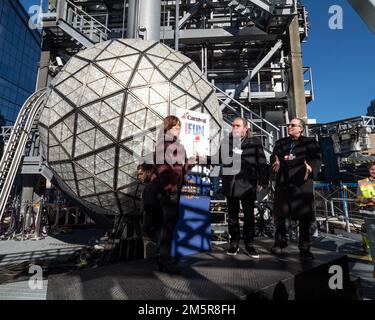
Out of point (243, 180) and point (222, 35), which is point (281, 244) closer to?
point (243, 180)

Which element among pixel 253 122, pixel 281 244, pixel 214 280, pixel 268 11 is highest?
pixel 268 11

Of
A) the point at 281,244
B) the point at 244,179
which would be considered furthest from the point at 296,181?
the point at 281,244

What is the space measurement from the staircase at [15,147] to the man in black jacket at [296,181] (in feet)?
19.0

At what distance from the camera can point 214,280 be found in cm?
219

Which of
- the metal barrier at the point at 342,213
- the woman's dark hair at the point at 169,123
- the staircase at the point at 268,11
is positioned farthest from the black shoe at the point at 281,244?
the staircase at the point at 268,11

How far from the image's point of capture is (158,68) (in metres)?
3.22

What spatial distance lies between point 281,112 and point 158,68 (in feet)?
41.1

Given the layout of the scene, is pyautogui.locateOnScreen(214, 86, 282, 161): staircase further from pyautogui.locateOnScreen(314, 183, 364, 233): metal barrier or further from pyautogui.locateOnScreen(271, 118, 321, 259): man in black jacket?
pyautogui.locateOnScreen(271, 118, 321, 259): man in black jacket

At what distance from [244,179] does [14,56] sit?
5263cm

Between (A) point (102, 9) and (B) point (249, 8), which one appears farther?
(A) point (102, 9)

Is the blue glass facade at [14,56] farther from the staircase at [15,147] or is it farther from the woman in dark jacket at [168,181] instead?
the woman in dark jacket at [168,181]

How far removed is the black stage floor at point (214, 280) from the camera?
189 centimetres

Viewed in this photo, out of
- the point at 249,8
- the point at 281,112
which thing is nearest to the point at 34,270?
the point at 249,8

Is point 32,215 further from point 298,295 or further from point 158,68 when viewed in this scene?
point 298,295
